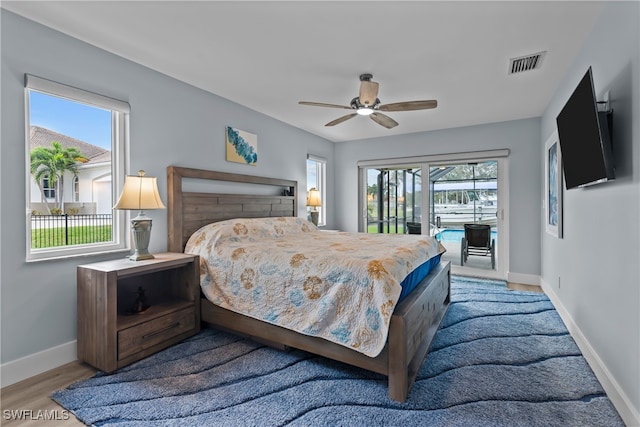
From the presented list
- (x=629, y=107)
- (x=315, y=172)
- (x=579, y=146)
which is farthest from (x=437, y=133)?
(x=629, y=107)

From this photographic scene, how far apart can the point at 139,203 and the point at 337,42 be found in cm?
196

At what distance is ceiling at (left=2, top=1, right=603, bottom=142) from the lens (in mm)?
2006

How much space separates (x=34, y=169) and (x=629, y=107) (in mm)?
3747

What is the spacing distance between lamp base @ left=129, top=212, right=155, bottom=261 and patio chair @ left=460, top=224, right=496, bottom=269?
177 inches

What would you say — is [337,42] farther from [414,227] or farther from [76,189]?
[414,227]

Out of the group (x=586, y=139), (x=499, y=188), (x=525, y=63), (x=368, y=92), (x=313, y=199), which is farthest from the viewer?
(x=313, y=199)

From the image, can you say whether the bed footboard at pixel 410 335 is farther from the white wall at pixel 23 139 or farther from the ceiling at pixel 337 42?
the white wall at pixel 23 139

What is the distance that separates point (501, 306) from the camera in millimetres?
3404

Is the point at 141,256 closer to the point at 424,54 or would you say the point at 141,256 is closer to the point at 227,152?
the point at 227,152

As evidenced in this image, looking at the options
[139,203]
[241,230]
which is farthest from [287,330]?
[139,203]

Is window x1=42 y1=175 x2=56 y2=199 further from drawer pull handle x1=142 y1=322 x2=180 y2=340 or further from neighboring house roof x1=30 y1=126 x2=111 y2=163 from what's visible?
drawer pull handle x1=142 y1=322 x2=180 y2=340

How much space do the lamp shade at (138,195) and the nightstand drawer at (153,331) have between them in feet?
2.88

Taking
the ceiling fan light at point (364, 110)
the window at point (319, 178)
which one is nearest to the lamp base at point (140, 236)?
the ceiling fan light at point (364, 110)

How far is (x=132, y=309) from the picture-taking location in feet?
8.00
